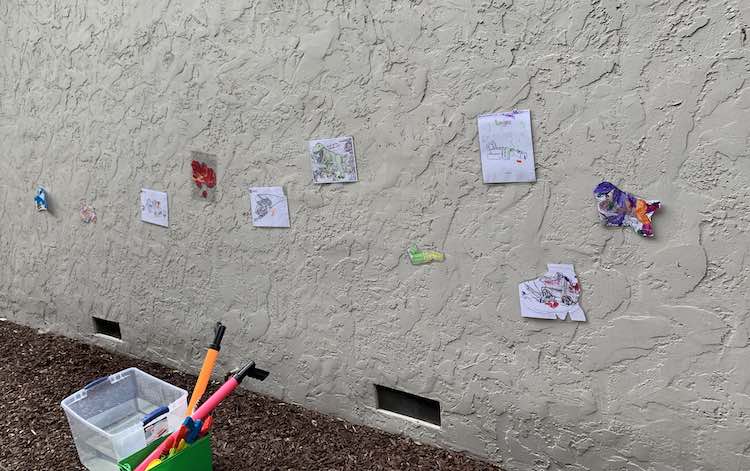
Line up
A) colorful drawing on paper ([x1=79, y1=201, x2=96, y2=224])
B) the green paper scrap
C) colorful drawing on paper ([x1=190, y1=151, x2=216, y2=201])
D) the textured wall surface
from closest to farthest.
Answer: the textured wall surface < the green paper scrap < colorful drawing on paper ([x1=190, y1=151, x2=216, y2=201]) < colorful drawing on paper ([x1=79, y1=201, x2=96, y2=224])

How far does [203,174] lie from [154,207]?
0.54 metres

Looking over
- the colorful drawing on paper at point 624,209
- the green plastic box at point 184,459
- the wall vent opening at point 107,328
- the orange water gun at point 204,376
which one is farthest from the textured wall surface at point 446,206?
the green plastic box at point 184,459

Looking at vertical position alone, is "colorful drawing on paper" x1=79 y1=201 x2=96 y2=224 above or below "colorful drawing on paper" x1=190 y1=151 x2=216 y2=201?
below

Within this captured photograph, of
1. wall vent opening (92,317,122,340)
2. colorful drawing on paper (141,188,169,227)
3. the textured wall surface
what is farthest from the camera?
A: wall vent opening (92,317,122,340)

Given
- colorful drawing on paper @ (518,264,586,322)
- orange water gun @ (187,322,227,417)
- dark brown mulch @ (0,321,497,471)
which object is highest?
colorful drawing on paper @ (518,264,586,322)

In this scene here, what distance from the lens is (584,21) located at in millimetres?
2131

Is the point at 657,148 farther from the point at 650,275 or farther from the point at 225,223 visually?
the point at 225,223

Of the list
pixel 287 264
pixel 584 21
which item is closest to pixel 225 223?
pixel 287 264

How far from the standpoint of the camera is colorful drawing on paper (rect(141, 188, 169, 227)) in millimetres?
3674

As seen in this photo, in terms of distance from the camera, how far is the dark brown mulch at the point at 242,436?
9.22 feet

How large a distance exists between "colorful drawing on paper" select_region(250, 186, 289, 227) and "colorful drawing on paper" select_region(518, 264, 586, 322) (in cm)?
134

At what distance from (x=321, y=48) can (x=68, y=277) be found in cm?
292

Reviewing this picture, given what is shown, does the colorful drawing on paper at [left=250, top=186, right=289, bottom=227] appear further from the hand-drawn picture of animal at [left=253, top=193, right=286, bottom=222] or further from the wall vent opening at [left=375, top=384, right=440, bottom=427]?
the wall vent opening at [left=375, top=384, right=440, bottom=427]

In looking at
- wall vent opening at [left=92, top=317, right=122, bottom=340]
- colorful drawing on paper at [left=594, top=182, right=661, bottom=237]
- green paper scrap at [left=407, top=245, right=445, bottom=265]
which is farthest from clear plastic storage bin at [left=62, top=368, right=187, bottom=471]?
colorful drawing on paper at [left=594, top=182, right=661, bottom=237]
